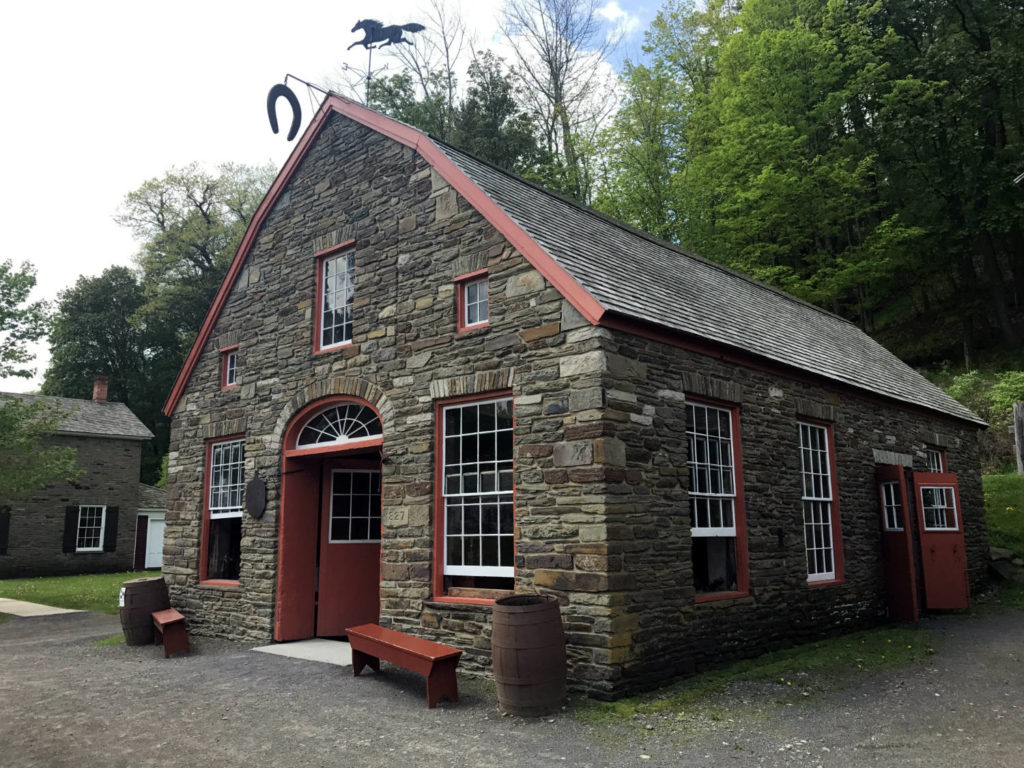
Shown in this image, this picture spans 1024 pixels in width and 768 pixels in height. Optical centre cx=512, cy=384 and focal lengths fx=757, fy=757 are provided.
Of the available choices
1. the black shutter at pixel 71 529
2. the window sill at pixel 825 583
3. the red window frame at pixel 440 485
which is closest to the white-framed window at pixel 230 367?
the red window frame at pixel 440 485

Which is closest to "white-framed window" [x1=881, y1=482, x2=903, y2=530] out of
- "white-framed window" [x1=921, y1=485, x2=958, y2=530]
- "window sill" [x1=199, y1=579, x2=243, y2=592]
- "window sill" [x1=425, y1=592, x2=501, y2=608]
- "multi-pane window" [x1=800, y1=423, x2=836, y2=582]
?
"white-framed window" [x1=921, y1=485, x2=958, y2=530]

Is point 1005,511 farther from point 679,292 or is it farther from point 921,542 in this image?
point 679,292

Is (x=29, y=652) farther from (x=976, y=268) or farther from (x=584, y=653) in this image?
(x=976, y=268)

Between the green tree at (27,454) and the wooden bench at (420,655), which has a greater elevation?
the green tree at (27,454)

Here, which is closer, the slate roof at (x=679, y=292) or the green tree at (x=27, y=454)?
the slate roof at (x=679, y=292)

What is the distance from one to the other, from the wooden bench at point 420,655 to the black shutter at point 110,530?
23.5 metres

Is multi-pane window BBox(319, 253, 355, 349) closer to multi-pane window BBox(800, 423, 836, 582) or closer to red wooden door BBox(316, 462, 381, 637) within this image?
red wooden door BBox(316, 462, 381, 637)

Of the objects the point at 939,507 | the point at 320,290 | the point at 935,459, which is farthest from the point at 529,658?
the point at 935,459

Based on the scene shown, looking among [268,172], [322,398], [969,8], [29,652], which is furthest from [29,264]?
[969,8]

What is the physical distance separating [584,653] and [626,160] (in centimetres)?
2179

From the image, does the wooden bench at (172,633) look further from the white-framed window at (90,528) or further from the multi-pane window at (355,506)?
the white-framed window at (90,528)

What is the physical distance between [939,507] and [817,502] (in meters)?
3.58

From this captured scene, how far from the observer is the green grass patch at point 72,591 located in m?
18.1

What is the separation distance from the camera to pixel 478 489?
8820 mm
